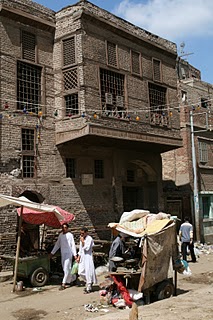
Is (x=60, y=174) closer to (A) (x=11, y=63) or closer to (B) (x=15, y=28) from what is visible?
(A) (x=11, y=63)

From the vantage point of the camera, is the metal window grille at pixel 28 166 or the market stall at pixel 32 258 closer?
the market stall at pixel 32 258

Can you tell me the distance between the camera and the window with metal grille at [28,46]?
51.7 feet

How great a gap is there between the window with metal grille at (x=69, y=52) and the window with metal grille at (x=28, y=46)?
130cm

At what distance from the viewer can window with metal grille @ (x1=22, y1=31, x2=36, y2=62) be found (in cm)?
1576

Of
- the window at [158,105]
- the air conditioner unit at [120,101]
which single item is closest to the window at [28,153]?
the air conditioner unit at [120,101]

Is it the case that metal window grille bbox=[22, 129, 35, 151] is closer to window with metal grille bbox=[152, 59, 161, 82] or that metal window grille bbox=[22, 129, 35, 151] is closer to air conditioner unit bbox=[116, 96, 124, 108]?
air conditioner unit bbox=[116, 96, 124, 108]

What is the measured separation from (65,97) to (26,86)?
1.69 m

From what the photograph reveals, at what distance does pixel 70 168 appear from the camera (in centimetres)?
1653

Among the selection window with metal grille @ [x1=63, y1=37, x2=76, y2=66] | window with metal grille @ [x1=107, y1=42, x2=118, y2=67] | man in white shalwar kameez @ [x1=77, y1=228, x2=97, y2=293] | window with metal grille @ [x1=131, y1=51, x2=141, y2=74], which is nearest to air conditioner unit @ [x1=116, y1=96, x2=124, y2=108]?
window with metal grille @ [x1=107, y1=42, x2=118, y2=67]

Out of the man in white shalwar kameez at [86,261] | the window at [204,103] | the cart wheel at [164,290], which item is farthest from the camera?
the window at [204,103]

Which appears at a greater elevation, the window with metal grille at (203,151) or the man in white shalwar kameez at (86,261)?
the window with metal grille at (203,151)

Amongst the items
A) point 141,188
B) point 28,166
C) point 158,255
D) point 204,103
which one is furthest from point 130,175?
point 158,255

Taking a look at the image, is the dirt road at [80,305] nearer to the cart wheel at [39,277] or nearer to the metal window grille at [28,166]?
the cart wheel at [39,277]

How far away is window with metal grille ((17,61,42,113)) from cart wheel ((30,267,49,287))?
6.64 meters
